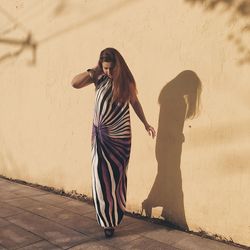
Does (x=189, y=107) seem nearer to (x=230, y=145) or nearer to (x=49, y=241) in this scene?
(x=230, y=145)

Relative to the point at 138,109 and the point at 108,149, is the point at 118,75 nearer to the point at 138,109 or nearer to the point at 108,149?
the point at 138,109

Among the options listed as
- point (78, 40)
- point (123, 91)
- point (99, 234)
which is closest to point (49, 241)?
point (99, 234)

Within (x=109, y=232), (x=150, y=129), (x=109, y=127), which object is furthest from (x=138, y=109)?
(x=109, y=232)

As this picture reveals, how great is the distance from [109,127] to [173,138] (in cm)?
87

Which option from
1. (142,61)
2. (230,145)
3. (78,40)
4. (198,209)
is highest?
(78,40)

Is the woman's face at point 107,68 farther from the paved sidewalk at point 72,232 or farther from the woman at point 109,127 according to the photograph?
the paved sidewalk at point 72,232

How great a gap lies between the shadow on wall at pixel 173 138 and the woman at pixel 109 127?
59 centimetres

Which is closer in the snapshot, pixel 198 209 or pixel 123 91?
pixel 123 91

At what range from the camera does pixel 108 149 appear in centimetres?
377

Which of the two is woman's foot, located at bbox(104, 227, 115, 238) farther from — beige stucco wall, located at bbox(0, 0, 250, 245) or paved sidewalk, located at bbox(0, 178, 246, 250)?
beige stucco wall, located at bbox(0, 0, 250, 245)

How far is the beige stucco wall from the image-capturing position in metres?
3.79

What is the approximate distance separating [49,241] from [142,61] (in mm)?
2229

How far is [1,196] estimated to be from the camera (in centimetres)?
560

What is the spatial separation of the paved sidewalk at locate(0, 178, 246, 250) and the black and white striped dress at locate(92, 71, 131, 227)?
27cm
